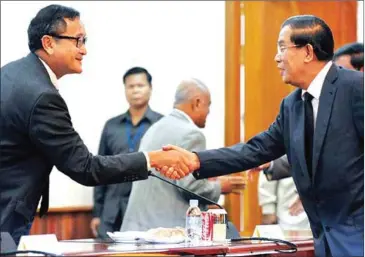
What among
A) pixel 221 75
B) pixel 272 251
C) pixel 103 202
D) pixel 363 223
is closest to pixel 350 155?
pixel 363 223

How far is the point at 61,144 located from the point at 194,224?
65 centimetres

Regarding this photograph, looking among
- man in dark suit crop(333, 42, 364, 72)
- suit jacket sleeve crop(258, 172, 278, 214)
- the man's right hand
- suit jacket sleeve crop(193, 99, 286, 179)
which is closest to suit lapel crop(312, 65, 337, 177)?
suit jacket sleeve crop(193, 99, 286, 179)

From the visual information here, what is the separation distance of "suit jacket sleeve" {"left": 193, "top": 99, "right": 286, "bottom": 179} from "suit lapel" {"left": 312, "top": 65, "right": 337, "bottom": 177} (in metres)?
0.41

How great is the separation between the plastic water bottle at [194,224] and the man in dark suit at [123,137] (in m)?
2.34

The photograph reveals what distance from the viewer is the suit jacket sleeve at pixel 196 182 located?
481cm

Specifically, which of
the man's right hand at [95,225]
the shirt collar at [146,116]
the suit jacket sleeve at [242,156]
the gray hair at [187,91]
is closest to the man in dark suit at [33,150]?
the suit jacket sleeve at [242,156]

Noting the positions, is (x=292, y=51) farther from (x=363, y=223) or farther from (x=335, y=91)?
(x=363, y=223)

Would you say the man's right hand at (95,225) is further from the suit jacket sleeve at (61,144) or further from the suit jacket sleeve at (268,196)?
the suit jacket sleeve at (61,144)

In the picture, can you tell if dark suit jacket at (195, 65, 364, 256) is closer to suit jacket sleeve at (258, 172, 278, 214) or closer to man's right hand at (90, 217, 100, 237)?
suit jacket sleeve at (258, 172, 278, 214)

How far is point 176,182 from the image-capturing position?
4879 mm

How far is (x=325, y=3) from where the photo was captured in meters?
7.29

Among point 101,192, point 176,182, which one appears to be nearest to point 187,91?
point 176,182

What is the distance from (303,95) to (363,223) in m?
0.61

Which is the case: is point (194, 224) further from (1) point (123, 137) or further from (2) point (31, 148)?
(1) point (123, 137)
